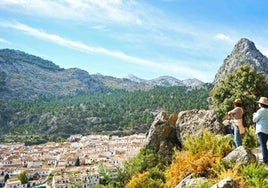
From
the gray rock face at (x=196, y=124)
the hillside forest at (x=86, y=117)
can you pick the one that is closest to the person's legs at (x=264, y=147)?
the gray rock face at (x=196, y=124)

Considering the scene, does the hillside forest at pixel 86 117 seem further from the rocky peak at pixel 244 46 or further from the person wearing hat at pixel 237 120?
the person wearing hat at pixel 237 120

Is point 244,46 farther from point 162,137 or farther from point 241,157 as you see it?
point 241,157

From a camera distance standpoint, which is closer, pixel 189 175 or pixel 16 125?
pixel 189 175

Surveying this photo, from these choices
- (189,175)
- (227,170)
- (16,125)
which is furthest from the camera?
(16,125)

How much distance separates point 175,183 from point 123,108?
163 m

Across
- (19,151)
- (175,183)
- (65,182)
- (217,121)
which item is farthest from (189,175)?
(19,151)

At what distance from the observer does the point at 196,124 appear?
1886cm

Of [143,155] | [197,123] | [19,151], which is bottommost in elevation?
[19,151]

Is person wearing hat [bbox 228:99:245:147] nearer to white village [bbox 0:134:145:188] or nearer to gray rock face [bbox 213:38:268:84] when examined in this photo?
white village [bbox 0:134:145:188]

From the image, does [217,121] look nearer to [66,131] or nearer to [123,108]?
[66,131]

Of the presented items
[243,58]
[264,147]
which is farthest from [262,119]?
[243,58]

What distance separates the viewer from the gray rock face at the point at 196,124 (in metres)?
18.2

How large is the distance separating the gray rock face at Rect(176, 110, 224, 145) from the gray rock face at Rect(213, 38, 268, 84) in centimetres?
15379

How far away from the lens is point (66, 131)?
158 m
